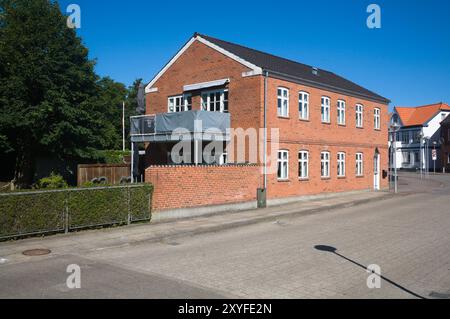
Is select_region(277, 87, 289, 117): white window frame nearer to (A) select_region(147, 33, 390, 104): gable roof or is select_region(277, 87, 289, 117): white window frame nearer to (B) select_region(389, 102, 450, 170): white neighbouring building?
(A) select_region(147, 33, 390, 104): gable roof

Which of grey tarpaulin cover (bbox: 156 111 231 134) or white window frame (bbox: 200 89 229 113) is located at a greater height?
white window frame (bbox: 200 89 229 113)

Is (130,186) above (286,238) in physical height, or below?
above

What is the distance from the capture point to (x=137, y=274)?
8281 millimetres

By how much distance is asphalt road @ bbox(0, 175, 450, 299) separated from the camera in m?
7.12

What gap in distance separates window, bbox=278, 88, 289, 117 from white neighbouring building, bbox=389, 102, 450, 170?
151ft

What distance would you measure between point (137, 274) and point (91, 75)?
80.9 feet

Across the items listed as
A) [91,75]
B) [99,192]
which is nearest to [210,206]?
[99,192]

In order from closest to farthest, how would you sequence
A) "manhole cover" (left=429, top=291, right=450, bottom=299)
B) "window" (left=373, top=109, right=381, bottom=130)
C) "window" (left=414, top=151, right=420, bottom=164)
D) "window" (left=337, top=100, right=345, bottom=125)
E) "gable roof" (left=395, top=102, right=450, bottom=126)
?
1. "manhole cover" (left=429, top=291, right=450, bottom=299)
2. "window" (left=337, top=100, right=345, bottom=125)
3. "window" (left=373, top=109, right=381, bottom=130)
4. "gable roof" (left=395, top=102, right=450, bottom=126)
5. "window" (left=414, top=151, right=420, bottom=164)

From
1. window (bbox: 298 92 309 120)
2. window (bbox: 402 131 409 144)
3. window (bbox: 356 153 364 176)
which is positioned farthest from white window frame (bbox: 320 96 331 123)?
window (bbox: 402 131 409 144)

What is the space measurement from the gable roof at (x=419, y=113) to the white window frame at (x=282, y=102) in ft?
170

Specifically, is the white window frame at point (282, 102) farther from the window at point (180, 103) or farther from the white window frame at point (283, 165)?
the window at point (180, 103)

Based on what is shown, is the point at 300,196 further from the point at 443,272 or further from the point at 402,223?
the point at 443,272

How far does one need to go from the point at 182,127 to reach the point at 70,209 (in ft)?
28.9

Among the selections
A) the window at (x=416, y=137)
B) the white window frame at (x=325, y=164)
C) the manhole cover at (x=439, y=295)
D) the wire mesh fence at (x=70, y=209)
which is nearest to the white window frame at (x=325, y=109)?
the white window frame at (x=325, y=164)
